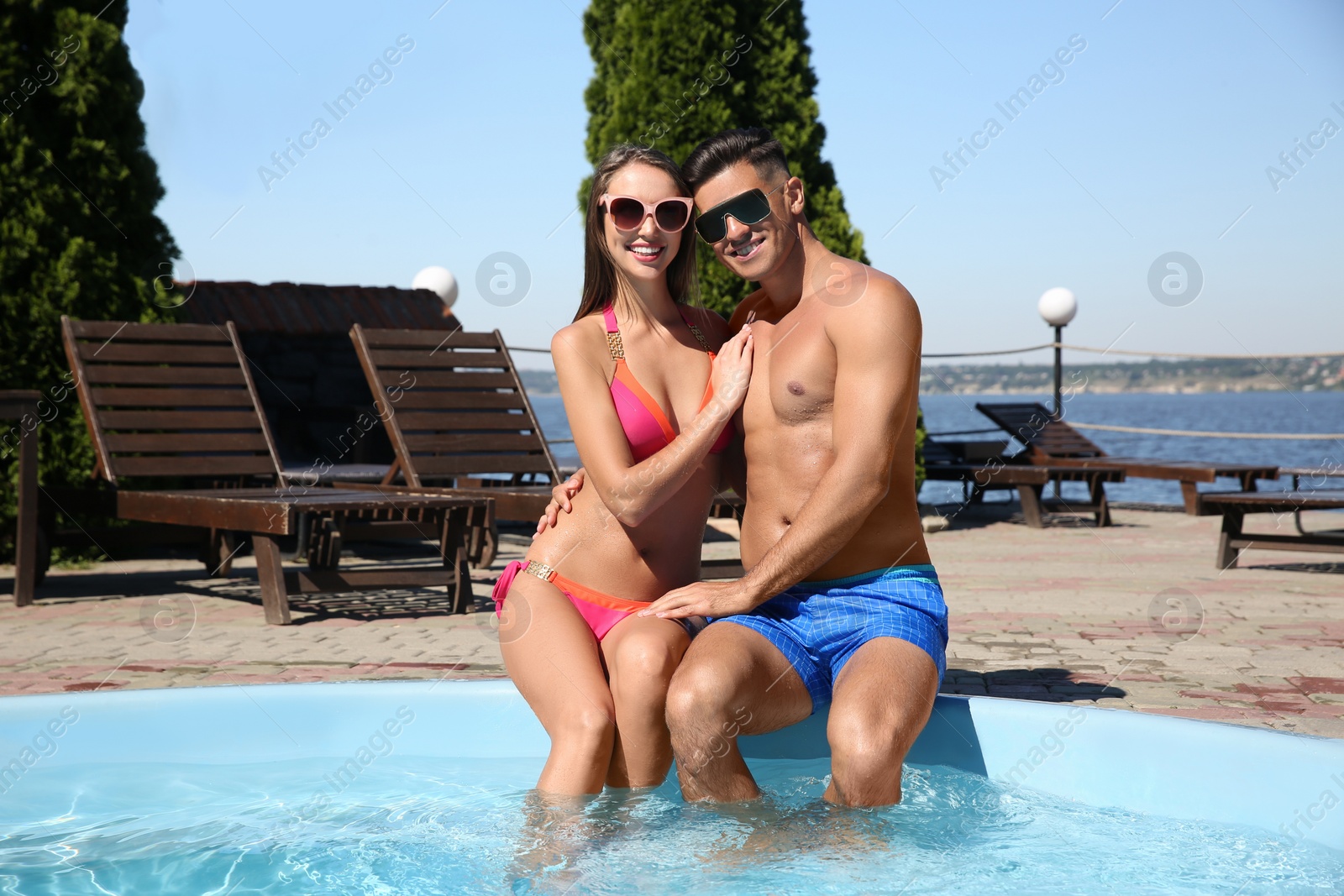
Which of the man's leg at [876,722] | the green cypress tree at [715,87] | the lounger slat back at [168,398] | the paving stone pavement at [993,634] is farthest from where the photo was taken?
the green cypress tree at [715,87]

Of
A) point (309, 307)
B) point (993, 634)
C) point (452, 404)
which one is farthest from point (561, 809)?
point (309, 307)

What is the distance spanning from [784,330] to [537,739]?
1503mm

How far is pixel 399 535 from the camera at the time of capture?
7.05m

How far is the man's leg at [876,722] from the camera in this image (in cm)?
268

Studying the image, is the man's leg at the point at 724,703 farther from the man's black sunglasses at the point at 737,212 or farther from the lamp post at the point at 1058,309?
the lamp post at the point at 1058,309

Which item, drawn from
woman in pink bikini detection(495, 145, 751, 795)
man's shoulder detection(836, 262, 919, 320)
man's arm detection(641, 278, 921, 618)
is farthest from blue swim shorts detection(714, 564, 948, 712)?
man's shoulder detection(836, 262, 919, 320)

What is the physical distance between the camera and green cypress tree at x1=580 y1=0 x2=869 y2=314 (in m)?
10.9

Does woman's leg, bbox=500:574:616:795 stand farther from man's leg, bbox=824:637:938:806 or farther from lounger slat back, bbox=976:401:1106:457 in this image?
lounger slat back, bbox=976:401:1106:457

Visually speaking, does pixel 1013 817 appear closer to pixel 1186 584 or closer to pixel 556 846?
pixel 556 846

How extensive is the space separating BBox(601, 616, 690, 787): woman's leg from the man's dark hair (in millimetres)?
1191

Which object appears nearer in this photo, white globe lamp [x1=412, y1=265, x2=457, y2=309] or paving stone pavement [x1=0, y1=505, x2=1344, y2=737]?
paving stone pavement [x1=0, y1=505, x2=1344, y2=737]

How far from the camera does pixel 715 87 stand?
10.9m

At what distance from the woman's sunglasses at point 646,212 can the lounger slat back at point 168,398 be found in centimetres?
480

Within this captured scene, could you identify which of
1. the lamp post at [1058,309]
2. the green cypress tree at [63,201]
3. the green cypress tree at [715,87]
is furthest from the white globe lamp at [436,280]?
the lamp post at [1058,309]
